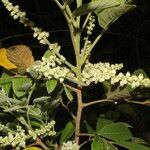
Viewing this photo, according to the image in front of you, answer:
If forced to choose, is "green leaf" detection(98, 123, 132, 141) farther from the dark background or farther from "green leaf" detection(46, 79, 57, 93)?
the dark background

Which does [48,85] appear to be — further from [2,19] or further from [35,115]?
[2,19]

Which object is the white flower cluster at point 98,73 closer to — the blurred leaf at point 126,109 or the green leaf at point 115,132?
the green leaf at point 115,132

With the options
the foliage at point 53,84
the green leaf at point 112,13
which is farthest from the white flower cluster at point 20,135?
the green leaf at point 112,13

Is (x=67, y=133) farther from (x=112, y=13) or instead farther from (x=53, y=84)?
(x=112, y=13)

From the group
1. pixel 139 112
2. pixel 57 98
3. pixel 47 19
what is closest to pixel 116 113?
pixel 139 112

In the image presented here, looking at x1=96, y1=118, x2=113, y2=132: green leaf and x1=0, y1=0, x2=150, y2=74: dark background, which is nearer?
x1=96, y1=118, x2=113, y2=132: green leaf

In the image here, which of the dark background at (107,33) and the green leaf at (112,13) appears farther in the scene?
the dark background at (107,33)

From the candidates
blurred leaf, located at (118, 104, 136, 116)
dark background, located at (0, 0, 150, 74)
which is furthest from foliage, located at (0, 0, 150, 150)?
dark background, located at (0, 0, 150, 74)

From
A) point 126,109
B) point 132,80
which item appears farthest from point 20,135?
point 126,109
